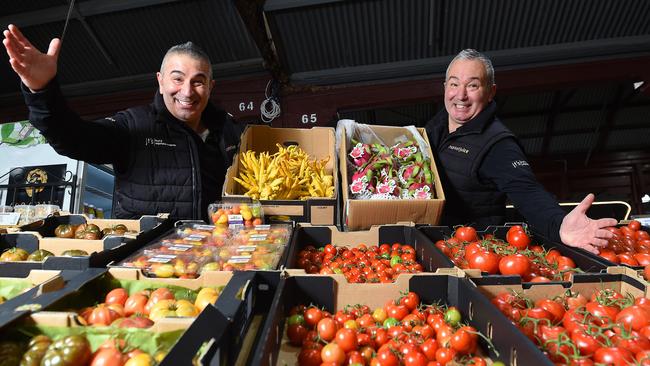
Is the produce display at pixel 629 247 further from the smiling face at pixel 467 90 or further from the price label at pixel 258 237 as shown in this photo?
the price label at pixel 258 237

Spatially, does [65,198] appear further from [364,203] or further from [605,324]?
[605,324]

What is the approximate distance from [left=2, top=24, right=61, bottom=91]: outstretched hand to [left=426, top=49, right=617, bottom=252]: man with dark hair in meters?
2.24

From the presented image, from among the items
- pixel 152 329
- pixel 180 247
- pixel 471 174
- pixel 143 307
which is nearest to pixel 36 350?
pixel 152 329

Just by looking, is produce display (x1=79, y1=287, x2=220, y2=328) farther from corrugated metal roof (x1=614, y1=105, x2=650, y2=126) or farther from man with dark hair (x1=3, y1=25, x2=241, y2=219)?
corrugated metal roof (x1=614, y1=105, x2=650, y2=126)

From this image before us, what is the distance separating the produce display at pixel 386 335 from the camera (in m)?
1.07

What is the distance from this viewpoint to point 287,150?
2717 millimetres

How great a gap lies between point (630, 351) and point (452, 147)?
1722 millimetres

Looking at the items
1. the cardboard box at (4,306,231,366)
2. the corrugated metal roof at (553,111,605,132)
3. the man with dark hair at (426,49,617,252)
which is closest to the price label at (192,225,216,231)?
the cardboard box at (4,306,231,366)

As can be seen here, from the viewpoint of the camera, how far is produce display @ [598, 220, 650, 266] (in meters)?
1.61

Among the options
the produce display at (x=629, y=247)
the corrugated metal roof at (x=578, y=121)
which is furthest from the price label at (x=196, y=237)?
the corrugated metal roof at (x=578, y=121)

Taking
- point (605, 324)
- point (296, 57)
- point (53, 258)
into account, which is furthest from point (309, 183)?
point (296, 57)

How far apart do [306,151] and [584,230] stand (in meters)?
1.97

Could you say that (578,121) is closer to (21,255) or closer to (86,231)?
(86,231)

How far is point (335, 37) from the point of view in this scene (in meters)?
4.99
